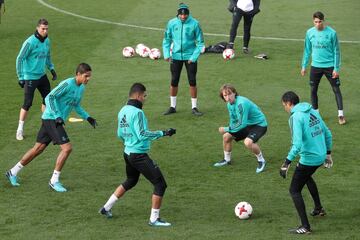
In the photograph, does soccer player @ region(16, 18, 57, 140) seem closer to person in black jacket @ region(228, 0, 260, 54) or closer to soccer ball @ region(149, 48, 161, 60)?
soccer ball @ region(149, 48, 161, 60)

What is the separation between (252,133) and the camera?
16812 millimetres

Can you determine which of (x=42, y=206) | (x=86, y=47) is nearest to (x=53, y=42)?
(x=86, y=47)

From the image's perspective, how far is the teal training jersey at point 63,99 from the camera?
15537 mm

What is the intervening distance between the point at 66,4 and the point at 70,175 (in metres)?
19.9

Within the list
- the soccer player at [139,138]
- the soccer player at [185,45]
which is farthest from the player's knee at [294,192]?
the soccer player at [185,45]

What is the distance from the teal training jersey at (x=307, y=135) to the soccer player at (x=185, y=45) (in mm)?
7396

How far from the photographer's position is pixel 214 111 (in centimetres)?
2125

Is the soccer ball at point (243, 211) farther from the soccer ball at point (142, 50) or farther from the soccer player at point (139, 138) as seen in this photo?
the soccer ball at point (142, 50)

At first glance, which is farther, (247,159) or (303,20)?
(303,20)

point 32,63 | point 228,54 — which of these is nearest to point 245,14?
point 228,54

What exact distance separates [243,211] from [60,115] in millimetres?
4045

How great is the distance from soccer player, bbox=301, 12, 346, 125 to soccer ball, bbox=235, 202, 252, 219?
20.6ft

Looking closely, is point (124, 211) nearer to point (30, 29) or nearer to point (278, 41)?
point (278, 41)

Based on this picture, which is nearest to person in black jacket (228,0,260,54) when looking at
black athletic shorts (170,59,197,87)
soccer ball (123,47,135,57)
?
soccer ball (123,47,135,57)
